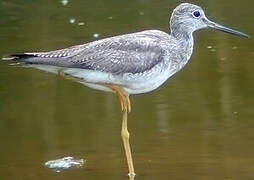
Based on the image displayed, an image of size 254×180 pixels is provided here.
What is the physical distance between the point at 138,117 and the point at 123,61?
1358 mm

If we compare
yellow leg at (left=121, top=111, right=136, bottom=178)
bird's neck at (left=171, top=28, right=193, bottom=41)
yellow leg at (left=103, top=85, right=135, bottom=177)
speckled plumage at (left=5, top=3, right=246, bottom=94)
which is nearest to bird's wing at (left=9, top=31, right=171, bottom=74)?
speckled plumage at (left=5, top=3, right=246, bottom=94)

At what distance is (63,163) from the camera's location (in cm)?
831

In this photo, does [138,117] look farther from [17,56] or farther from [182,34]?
[17,56]

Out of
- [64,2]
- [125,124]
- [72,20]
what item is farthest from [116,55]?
[64,2]

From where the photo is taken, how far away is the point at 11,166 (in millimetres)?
8234

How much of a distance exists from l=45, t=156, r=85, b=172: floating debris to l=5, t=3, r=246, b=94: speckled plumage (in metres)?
0.69

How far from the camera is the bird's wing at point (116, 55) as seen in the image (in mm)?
8109

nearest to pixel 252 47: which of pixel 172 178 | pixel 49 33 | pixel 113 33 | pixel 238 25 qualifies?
pixel 238 25

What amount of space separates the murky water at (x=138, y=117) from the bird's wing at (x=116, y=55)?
0.85m

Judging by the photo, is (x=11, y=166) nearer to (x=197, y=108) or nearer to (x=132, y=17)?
(x=197, y=108)

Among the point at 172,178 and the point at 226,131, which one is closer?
the point at 172,178

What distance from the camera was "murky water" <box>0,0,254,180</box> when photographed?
325 inches

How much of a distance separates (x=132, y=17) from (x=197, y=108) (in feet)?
12.7

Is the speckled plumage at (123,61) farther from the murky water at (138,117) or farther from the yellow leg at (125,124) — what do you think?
the murky water at (138,117)
